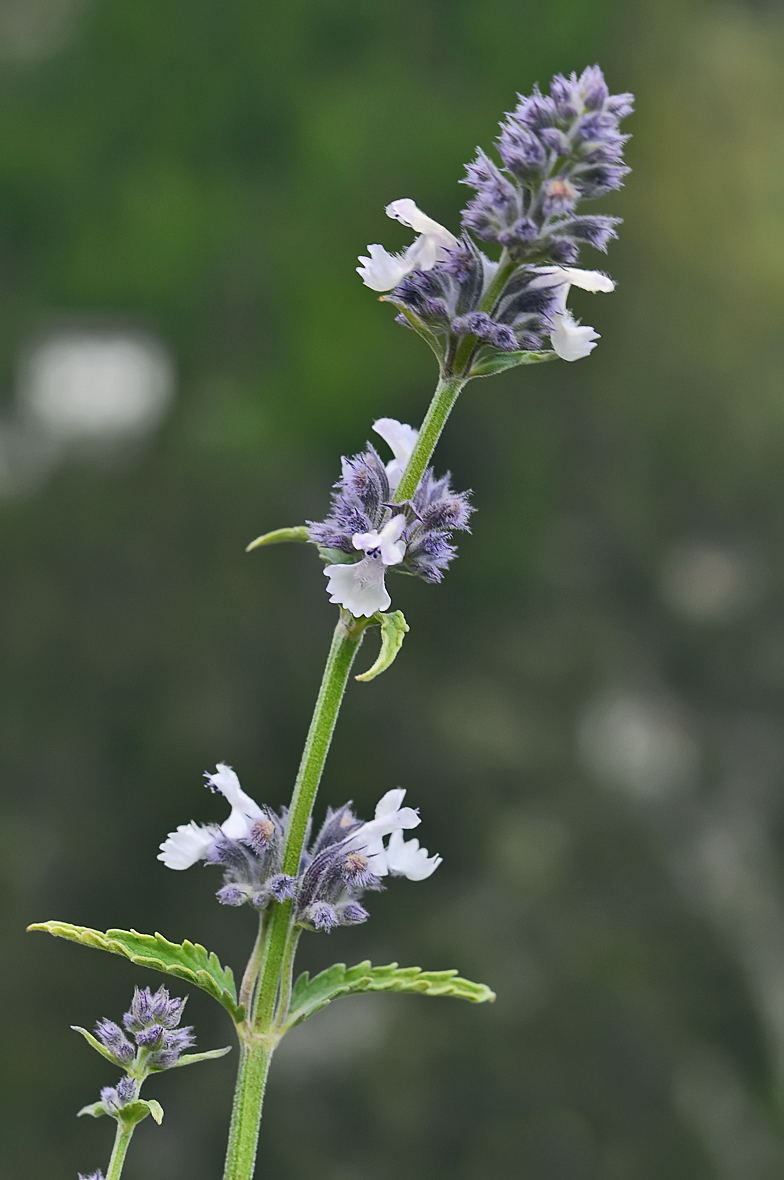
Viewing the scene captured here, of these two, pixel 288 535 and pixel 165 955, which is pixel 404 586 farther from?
pixel 165 955

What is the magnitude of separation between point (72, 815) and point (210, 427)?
8.09 ft

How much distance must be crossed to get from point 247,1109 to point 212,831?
8.1 inches

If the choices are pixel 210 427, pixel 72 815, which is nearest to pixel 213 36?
pixel 210 427

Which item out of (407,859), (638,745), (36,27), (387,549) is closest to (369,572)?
(387,549)

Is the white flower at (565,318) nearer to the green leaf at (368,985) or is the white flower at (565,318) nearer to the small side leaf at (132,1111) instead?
the green leaf at (368,985)

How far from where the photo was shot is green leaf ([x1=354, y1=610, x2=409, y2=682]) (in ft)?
2.72

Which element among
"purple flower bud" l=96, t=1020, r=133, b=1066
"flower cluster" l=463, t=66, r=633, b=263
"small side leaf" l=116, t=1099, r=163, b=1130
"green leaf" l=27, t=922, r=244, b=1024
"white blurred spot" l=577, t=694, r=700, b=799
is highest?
"white blurred spot" l=577, t=694, r=700, b=799

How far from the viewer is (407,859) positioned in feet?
3.04

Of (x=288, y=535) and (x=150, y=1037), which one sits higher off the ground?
(x=288, y=535)

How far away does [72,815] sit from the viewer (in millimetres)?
6105

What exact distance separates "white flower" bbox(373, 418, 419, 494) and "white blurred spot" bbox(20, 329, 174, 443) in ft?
20.4

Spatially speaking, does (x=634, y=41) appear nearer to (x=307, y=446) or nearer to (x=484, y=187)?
(x=307, y=446)

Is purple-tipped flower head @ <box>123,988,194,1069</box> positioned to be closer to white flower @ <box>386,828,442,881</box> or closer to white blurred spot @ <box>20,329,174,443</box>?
white flower @ <box>386,828,442,881</box>

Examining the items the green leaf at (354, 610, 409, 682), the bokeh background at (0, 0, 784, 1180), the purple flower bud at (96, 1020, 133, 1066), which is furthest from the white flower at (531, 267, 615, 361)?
the bokeh background at (0, 0, 784, 1180)
